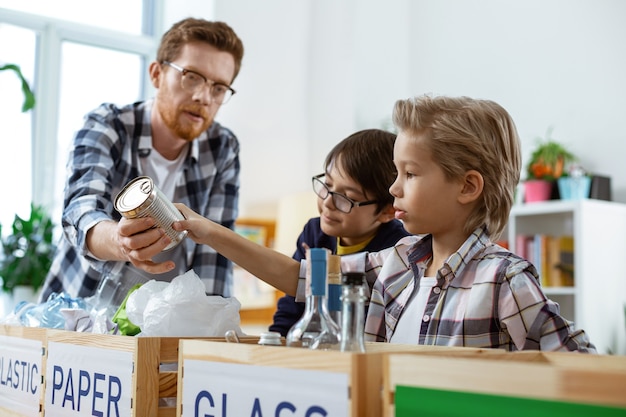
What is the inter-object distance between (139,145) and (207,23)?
1.26 ft

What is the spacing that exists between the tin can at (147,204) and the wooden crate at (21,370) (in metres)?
0.29

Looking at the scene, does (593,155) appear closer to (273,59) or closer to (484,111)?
(273,59)

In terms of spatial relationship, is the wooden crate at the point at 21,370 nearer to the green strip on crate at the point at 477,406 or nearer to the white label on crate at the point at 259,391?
the white label on crate at the point at 259,391

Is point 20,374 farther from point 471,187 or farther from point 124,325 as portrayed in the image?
point 471,187

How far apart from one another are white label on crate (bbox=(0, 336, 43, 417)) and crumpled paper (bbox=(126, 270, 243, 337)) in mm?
240

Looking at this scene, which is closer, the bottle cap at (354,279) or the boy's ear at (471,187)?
the bottle cap at (354,279)

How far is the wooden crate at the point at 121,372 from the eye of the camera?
38.1 inches

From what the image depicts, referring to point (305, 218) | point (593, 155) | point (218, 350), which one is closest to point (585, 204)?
point (593, 155)

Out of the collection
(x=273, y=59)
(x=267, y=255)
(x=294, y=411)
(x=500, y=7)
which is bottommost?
(x=294, y=411)

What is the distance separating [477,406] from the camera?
61 centimetres

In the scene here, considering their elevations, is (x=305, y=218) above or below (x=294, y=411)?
above

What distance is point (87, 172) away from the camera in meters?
1.72

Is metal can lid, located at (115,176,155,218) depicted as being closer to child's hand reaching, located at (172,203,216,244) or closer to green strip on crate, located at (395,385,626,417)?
child's hand reaching, located at (172,203,216,244)

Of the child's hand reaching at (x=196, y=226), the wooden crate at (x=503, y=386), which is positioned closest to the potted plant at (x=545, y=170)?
the child's hand reaching at (x=196, y=226)
